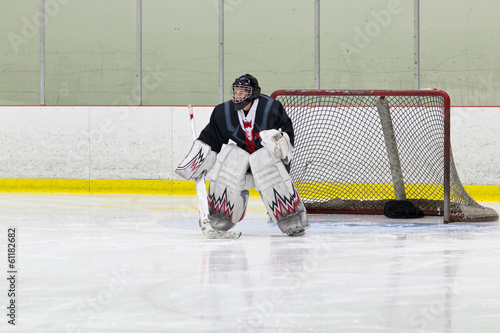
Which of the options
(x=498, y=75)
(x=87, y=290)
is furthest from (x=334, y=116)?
(x=87, y=290)

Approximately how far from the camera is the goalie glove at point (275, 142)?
5.24 meters

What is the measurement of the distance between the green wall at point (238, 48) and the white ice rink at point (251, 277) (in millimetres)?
2994

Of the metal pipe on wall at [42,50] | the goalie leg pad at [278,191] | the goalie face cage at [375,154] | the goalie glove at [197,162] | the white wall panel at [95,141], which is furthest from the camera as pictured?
the metal pipe on wall at [42,50]

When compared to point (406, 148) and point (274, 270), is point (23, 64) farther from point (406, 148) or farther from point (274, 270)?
point (274, 270)

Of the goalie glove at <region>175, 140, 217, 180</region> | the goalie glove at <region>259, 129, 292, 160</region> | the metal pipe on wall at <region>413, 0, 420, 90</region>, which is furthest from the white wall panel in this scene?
the goalie glove at <region>259, 129, 292, 160</region>

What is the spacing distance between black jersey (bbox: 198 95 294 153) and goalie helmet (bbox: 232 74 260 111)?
84 mm

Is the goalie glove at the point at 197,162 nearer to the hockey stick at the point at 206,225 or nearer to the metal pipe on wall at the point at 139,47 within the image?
the hockey stick at the point at 206,225

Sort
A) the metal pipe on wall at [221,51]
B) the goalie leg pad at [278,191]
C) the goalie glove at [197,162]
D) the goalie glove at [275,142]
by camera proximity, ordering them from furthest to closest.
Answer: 1. the metal pipe on wall at [221,51]
2. the goalie glove at [197,162]
3. the goalie leg pad at [278,191]
4. the goalie glove at [275,142]

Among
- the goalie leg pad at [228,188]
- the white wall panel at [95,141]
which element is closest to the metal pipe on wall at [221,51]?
the white wall panel at [95,141]

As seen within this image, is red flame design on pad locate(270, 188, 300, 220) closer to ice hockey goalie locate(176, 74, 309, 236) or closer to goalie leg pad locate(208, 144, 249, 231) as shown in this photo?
ice hockey goalie locate(176, 74, 309, 236)

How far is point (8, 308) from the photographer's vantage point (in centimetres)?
318

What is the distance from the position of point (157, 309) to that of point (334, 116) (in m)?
4.93

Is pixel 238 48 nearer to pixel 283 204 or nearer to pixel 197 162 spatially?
pixel 197 162

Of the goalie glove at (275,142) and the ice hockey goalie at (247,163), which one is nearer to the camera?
the goalie glove at (275,142)
